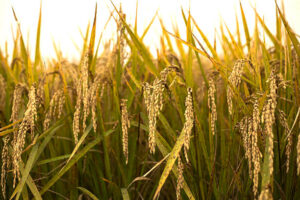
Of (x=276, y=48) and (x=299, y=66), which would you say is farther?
(x=276, y=48)

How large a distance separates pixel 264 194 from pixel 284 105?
0.95 m

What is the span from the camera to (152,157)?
7.51ft

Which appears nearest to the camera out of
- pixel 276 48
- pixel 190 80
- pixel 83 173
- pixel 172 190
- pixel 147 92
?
pixel 147 92

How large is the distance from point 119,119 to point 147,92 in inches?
20.5

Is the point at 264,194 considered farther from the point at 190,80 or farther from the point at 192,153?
the point at 190,80

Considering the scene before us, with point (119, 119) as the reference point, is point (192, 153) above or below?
below

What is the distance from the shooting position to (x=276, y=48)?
2.45 m

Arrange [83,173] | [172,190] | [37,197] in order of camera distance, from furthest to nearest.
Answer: [172,190] → [83,173] → [37,197]

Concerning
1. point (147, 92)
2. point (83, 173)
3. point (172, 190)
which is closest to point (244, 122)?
point (147, 92)

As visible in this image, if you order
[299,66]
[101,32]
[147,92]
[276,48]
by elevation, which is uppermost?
[101,32]

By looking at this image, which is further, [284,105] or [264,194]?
[284,105]

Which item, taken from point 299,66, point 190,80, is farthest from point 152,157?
point 299,66

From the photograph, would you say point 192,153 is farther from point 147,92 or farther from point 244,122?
point 147,92

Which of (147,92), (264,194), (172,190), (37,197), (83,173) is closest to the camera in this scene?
(264,194)
